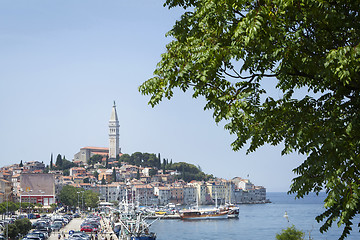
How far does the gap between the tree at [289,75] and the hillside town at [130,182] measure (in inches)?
4192

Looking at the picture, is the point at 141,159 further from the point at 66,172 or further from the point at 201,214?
the point at 201,214

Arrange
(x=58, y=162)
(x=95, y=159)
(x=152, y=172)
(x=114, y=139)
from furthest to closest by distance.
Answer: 1. (x=114, y=139)
2. (x=95, y=159)
3. (x=152, y=172)
4. (x=58, y=162)

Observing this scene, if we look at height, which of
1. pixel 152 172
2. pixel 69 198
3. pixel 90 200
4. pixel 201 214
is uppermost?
pixel 152 172

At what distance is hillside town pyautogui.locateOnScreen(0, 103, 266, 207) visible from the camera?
132m

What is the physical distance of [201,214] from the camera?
305ft

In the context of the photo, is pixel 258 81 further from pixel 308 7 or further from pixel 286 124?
pixel 308 7

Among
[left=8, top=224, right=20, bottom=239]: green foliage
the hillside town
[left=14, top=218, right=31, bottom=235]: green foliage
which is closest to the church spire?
the hillside town

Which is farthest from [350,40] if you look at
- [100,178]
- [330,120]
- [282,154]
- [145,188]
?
[100,178]

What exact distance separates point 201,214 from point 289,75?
8850 cm

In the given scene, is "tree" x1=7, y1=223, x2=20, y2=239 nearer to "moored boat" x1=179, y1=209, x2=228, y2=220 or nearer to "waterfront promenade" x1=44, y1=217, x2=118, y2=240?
"waterfront promenade" x1=44, y1=217, x2=118, y2=240

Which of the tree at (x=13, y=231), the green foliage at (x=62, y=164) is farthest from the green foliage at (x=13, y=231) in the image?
the green foliage at (x=62, y=164)

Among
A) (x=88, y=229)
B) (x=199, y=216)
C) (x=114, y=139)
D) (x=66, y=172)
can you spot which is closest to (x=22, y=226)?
(x=88, y=229)

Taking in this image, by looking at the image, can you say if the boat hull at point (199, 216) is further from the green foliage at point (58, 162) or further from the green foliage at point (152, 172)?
the green foliage at point (58, 162)

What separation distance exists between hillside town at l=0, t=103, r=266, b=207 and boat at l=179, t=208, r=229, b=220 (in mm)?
19379
